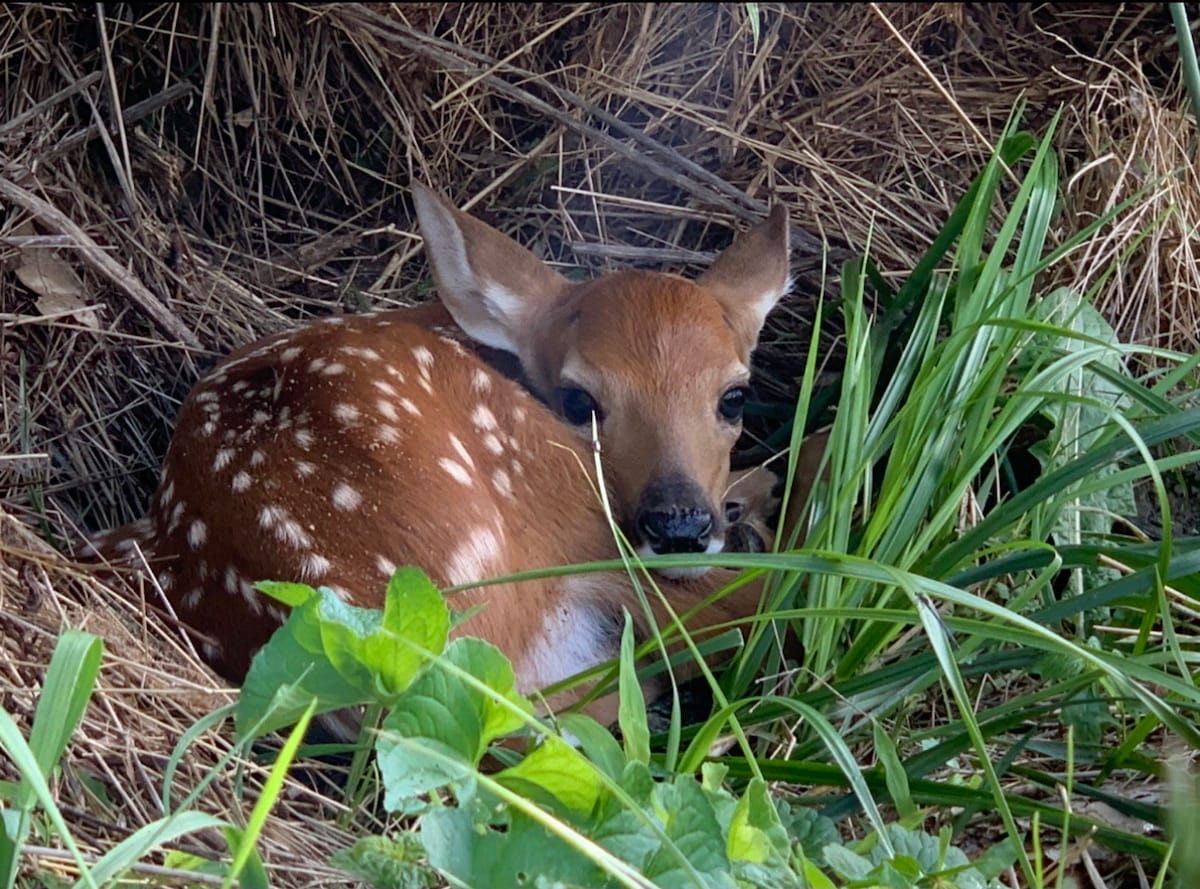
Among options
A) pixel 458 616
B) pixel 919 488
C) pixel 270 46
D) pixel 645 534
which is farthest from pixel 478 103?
pixel 458 616

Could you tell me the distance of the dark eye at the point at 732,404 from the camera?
2998 millimetres

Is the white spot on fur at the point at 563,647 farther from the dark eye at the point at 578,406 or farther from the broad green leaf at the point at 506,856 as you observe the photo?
the broad green leaf at the point at 506,856

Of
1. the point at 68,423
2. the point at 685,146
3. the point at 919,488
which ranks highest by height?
the point at 685,146

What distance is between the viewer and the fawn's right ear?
10.2ft

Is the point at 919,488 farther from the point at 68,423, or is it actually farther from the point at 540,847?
the point at 68,423

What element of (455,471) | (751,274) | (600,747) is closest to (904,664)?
(600,747)

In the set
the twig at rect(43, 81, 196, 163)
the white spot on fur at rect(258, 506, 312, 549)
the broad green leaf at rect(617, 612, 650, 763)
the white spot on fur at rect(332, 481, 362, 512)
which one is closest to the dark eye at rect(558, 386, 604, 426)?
the white spot on fur at rect(332, 481, 362, 512)

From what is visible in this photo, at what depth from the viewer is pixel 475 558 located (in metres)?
2.29

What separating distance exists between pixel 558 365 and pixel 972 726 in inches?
64.7

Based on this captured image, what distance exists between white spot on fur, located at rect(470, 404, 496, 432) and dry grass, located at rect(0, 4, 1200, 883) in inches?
36.1

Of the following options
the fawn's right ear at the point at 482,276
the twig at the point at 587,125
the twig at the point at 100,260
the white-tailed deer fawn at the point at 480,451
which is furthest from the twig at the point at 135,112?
the fawn's right ear at the point at 482,276

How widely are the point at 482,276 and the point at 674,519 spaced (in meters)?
0.90

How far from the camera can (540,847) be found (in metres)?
1.27

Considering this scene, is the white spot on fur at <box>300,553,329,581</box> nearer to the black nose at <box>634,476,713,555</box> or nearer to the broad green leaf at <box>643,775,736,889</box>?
the black nose at <box>634,476,713,555</box>
